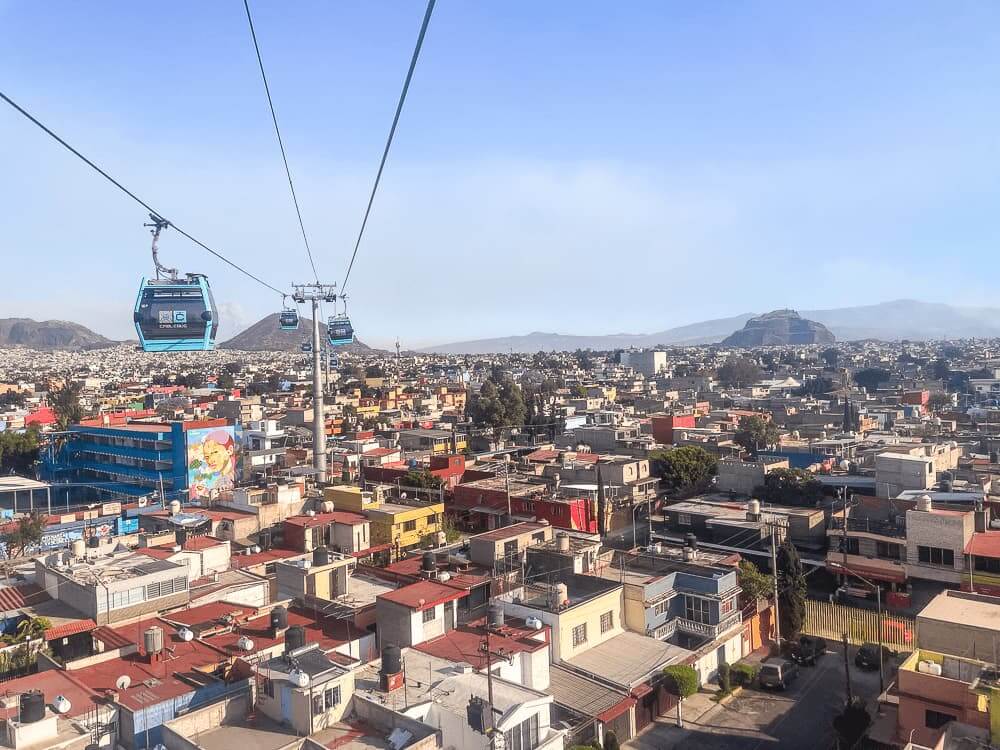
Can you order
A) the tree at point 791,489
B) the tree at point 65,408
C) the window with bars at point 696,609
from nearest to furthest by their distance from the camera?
the window with bars at point 696,609 → the tree at point 791,489 → the tree at point 65,408

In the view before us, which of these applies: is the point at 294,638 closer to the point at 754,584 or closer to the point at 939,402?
the point at 754,584

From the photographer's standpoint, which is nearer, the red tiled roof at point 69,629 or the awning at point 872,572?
the red tiled roof at point 69,629

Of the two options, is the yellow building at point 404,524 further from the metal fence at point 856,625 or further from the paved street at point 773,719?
the metal fence at point 856,625

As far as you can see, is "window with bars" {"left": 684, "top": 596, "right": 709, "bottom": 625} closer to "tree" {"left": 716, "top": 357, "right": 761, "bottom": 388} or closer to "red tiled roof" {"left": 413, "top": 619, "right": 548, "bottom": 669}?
"red tiled roof" {"left": 413, "top": 619, "right": 548, "bottom": 669}

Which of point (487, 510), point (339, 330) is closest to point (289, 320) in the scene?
point (339, 330)

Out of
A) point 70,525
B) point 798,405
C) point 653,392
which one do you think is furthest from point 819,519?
point 653,392

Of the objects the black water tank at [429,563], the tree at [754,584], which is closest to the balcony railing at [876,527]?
the tree at [754,584]

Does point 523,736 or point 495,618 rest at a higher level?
point 495,618
